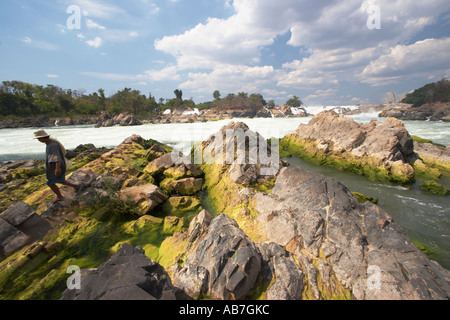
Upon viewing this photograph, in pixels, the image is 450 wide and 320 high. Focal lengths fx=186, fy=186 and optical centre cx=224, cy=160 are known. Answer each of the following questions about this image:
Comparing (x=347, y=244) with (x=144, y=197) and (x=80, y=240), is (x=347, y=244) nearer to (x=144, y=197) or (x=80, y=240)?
(x=144, y=197)

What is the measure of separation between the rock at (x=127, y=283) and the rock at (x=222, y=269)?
19.8 inches

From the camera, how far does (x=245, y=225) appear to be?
5.17m

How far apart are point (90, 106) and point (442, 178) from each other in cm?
10245

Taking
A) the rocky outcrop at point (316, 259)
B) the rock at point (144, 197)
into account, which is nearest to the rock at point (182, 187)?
the rock at point (144, 197)

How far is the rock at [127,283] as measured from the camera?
93.2 inches

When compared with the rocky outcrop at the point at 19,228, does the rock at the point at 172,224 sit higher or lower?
lower

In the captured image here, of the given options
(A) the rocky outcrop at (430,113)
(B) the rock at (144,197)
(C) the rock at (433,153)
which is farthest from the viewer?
(A) the rocky outcrop at (430,113)

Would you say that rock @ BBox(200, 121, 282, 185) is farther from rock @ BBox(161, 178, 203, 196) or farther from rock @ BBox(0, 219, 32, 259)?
rock @ BBox(0, 219, 32, 259)

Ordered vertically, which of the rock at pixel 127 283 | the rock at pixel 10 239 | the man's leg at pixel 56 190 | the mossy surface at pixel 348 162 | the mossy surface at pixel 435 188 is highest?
the man's leg at pixel 56 190

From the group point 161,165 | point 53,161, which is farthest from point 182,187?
point 53,161

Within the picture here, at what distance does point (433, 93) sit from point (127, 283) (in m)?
111

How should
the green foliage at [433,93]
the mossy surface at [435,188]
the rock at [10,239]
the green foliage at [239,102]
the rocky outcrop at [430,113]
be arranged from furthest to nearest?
the green foliage at [239,102], the green foliage at [433,93], the rocky outcrop at [430,113], the mossy surface at [435,188], the rock at [10,239]

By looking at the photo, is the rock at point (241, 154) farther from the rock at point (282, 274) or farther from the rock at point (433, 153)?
the rock at point (433, 153)
